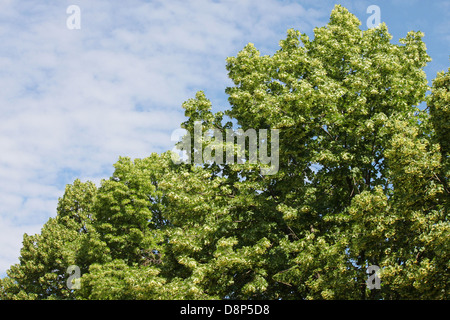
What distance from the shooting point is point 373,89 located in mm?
19672

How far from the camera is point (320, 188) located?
805 inches

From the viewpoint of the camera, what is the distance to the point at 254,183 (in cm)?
2075

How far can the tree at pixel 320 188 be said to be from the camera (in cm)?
1495

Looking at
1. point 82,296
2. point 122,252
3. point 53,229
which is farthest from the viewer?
point 53,229

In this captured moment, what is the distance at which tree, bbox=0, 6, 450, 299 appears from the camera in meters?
14.9

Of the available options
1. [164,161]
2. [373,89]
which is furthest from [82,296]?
[373,89]

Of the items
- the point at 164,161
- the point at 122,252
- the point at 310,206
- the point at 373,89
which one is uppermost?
the point at 373,89

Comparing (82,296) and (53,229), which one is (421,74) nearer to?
(82,296)

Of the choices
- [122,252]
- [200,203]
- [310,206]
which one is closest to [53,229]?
[122,252]

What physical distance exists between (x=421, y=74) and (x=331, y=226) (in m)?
8.60

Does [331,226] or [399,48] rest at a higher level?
[399,48]

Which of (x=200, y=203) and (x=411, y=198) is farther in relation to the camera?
(x=200, y=203)

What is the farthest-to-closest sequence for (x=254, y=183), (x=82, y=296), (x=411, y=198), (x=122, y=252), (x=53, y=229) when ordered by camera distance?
(x=53, y=229), (x=122, y=252), (x=82, y=296), (x=254, y=183), (x=411, y=198)

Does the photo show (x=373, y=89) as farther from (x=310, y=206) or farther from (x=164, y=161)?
(x=164, y=161)
